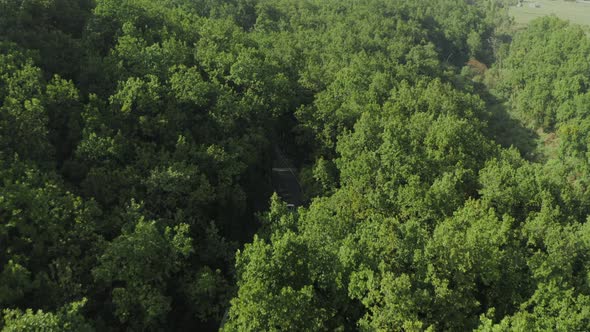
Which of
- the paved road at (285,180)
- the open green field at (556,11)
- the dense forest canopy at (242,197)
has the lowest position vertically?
the paved road at (285,180)

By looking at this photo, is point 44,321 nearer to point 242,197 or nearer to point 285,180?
A: point 242,197

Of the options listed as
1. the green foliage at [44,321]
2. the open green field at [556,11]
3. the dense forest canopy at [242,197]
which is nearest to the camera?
the green foliage at [44,321]

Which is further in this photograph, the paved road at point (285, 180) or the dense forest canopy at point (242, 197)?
the paved road at point (285, 180)

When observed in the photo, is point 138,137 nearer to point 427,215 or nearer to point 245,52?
point 245,52

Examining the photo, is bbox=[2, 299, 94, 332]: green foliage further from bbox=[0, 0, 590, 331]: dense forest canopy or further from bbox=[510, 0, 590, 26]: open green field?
bbox=[510, 0, 590, 26]: open green field

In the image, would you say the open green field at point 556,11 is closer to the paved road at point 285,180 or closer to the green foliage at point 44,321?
the paved road at point 285,180

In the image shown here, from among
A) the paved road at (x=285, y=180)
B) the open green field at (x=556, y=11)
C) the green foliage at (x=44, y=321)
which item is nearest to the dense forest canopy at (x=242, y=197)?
the green foliage at (x=44, y=321)
